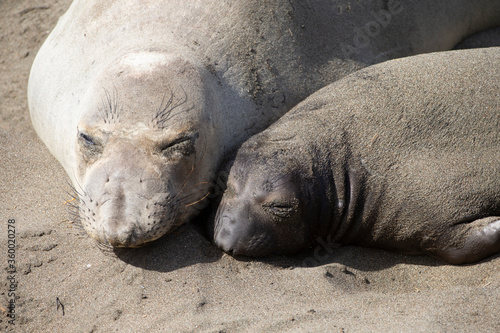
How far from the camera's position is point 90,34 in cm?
461

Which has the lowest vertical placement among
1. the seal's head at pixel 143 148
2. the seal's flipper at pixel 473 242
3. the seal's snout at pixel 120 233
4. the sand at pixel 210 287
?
the sand at pixel 210 287

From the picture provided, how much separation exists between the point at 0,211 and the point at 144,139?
1279mm

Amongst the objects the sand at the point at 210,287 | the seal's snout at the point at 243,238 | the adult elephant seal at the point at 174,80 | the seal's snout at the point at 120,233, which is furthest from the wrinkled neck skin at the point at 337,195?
the seal's snout at the point at 120,233

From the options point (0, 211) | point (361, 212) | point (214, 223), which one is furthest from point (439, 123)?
point (0, 211)

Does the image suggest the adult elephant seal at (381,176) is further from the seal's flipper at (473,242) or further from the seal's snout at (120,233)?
the seal's snout at (120,233)

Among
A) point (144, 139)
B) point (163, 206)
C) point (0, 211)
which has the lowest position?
point (0, 211)

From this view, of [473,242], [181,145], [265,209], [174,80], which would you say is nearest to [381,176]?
[473,242]

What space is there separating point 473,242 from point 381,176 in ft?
2.29

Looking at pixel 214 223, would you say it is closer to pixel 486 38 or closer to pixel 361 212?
pixel 361 212

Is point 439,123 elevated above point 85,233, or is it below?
above

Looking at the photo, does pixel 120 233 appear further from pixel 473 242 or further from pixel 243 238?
pixel 473 242

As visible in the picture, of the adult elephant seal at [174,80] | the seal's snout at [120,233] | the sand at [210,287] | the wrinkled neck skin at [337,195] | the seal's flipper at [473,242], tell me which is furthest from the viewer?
the wrinkled neck skin at [337,195]

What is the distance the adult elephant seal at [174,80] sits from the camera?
148 inches

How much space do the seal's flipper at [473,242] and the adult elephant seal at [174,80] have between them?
1.54m
